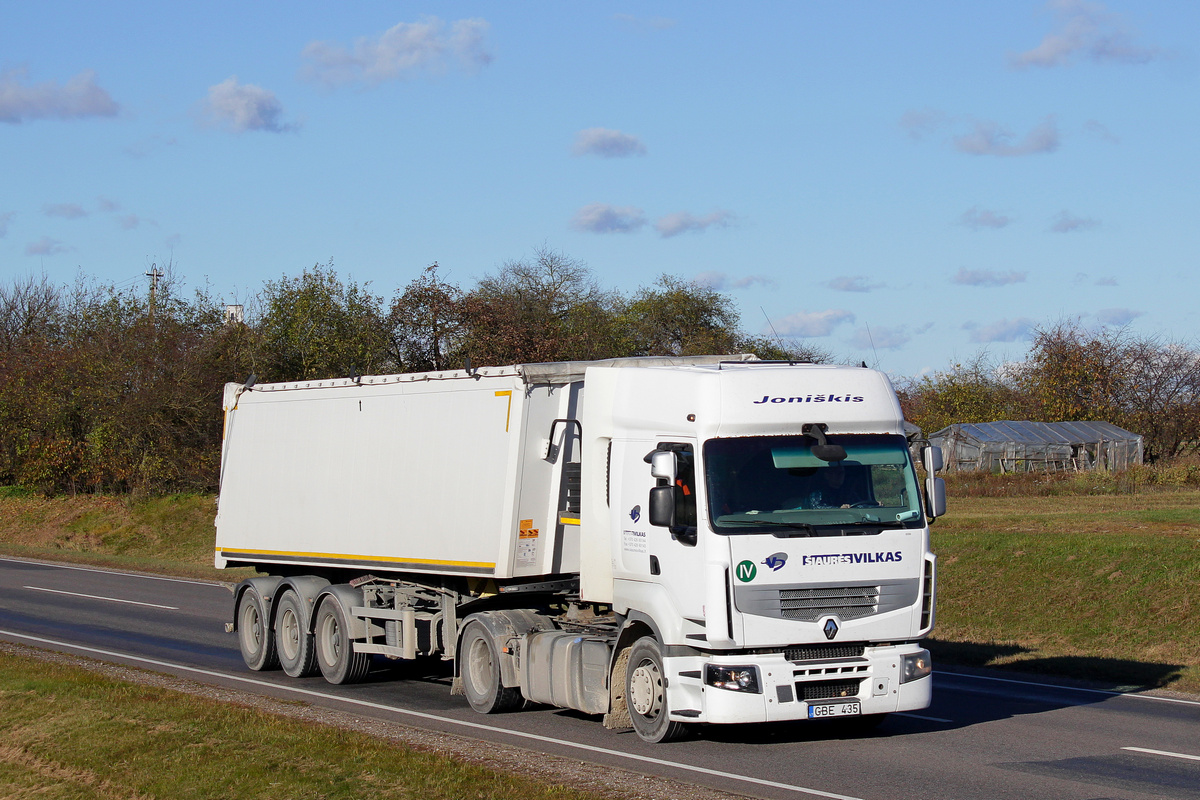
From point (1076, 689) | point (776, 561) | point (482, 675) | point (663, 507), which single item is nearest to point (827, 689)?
point (776, 561)

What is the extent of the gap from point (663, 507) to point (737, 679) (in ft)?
4.91

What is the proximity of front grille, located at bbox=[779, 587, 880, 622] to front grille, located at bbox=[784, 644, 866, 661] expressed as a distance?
25 cm

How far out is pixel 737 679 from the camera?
1003 centimetres

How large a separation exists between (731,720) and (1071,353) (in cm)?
5390

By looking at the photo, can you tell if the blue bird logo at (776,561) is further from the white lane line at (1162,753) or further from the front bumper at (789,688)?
the white lane line at (1162,753)

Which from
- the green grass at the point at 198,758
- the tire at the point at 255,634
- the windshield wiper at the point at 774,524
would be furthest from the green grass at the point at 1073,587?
the green grass at the point at 198,758

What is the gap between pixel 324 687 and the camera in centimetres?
1498

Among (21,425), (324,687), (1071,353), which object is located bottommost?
(324,687)

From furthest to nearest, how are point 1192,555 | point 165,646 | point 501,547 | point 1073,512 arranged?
point 1073,512, point 1192,555, point 165,646, point 501,547

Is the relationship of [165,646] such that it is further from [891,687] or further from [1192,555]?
[1192,555]

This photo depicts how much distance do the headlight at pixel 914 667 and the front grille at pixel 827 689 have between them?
41 centimetres

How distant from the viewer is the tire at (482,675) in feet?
41.3

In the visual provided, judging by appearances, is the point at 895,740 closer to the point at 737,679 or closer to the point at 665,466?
the point at 737,679

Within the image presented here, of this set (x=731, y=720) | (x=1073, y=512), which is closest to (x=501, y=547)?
(x=731, y=720)
